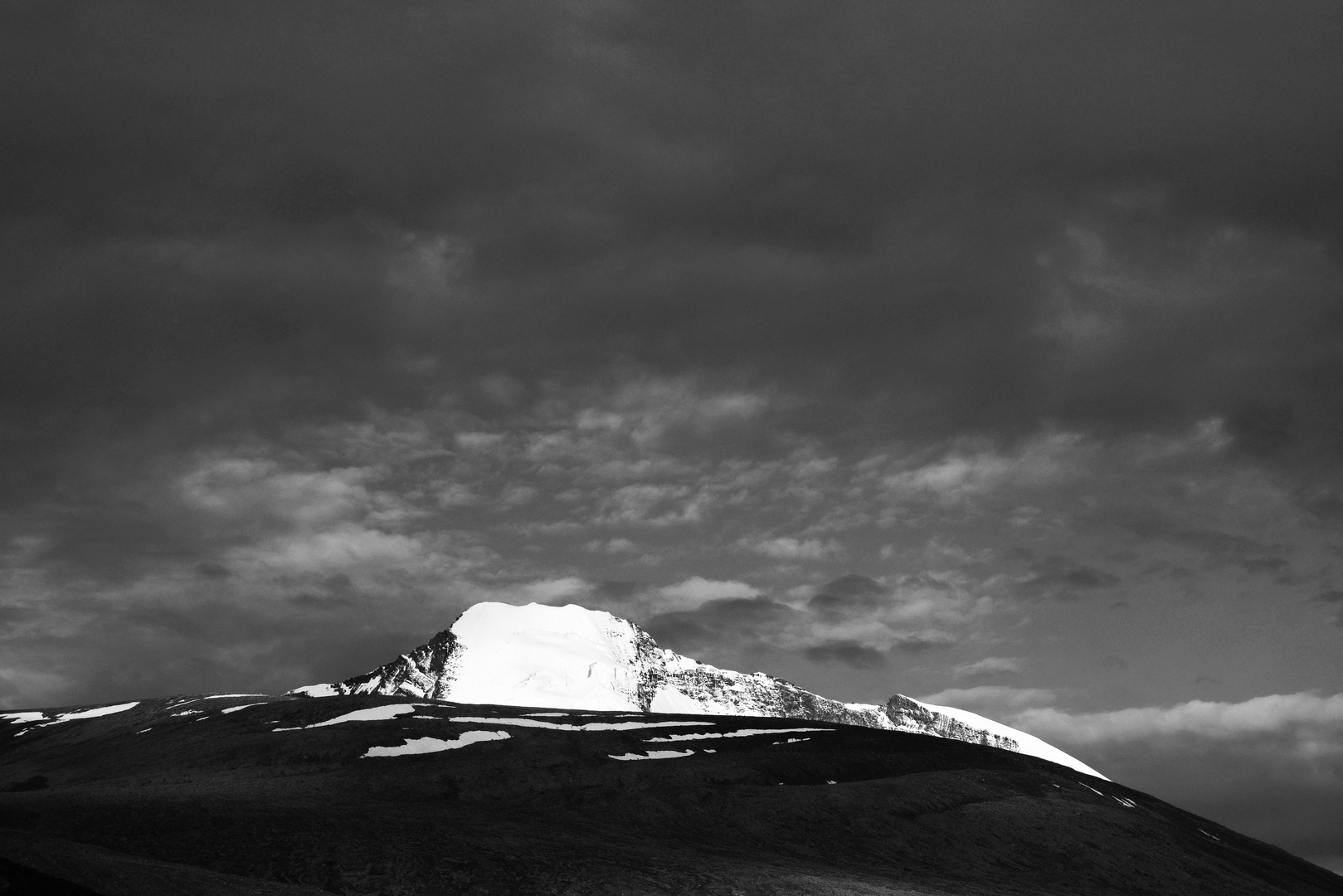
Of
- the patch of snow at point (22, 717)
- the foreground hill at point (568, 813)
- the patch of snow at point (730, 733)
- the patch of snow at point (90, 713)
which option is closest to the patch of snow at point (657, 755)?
the foreground hill at point (568, 813)

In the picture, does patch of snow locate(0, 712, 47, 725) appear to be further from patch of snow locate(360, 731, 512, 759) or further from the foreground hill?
patch of snow locate(360, 731, 512, 759)

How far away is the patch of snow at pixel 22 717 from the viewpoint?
18438 cm

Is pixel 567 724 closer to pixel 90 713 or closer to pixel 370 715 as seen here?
pixel 370 715

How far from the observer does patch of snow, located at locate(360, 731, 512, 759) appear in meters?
110

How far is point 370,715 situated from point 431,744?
73.3ft

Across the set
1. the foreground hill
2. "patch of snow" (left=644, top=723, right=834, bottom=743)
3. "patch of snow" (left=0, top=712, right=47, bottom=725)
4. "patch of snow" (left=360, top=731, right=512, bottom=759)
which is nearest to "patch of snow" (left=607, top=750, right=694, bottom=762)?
the foreground hill

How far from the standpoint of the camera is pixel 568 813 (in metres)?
94.5

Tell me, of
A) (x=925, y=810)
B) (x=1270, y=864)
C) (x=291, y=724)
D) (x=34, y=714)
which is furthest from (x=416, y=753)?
(x=34, y=714)

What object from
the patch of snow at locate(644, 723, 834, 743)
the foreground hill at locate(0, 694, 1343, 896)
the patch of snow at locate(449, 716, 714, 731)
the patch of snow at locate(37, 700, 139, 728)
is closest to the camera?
the foreground hill at locate(0, 694, 1343, 896)

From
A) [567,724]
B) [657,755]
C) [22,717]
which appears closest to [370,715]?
[567,724]

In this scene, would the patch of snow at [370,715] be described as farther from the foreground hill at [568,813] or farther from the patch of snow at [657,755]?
the patch of snow at [657,755]

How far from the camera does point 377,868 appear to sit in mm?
67500

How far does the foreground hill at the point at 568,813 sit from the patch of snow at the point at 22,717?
27825 millimetres

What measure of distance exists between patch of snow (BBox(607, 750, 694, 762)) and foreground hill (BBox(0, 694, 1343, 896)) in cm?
74
